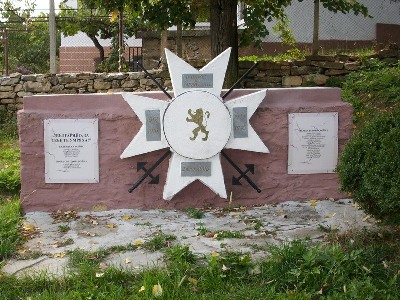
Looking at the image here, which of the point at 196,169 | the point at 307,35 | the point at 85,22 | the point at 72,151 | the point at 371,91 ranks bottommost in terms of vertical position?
the point at 196,169

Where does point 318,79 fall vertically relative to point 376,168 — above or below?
above

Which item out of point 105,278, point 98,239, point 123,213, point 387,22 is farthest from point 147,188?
point 387,22

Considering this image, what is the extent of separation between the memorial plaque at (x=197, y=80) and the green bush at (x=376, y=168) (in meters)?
1.71

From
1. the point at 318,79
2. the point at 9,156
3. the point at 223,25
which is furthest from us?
the point at 318,79

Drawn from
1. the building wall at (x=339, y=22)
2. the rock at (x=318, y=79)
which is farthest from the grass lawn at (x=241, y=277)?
the building wall at (x=339, y=22)

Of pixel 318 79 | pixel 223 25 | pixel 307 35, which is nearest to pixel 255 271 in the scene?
pixel 223 25

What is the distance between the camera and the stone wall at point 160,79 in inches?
398

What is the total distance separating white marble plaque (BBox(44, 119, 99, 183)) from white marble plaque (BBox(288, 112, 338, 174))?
1939mm

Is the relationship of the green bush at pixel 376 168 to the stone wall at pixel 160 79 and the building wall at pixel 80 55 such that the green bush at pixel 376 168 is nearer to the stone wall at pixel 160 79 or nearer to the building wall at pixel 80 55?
the stone wall at pixel 160 79

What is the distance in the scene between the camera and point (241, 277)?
13.4ft

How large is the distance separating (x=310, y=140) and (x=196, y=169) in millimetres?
1182

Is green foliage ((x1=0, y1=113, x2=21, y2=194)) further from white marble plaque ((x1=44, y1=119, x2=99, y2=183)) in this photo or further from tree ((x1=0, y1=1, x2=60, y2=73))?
tree ((x1=0, y1=1, x2=60, y2=73))

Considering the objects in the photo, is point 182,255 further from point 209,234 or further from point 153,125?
point 153,125

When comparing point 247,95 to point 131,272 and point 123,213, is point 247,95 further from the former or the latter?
point 131,272
